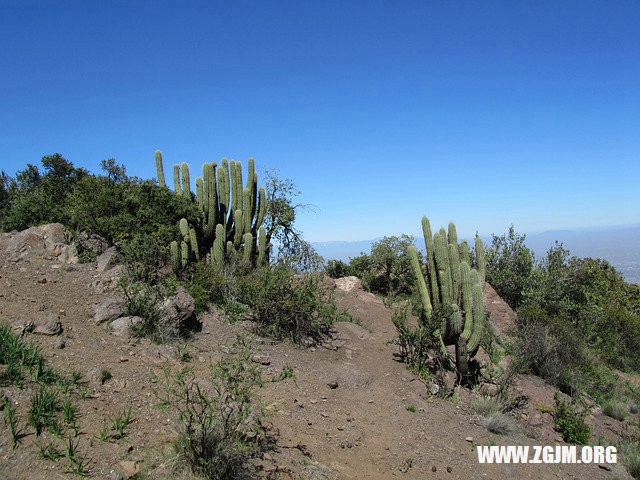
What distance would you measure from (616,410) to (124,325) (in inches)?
424

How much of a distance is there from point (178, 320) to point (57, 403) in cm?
352

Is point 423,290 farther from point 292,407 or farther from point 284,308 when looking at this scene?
point 292,407

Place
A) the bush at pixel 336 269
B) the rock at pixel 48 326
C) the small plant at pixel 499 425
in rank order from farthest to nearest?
1. the bush at pixel 336 269
2. the small plant at pixel 499 425
3. the rock at pixel 48 326

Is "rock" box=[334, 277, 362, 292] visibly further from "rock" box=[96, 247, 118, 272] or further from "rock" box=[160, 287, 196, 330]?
"rock" box=[96, 247, 118, 272]

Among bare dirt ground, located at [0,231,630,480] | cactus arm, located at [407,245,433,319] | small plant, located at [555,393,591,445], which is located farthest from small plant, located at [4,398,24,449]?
small plant, located at [555,393,591,445]

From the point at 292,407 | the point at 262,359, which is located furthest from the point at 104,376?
the point at 262,359

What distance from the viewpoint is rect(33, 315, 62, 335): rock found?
6.24 metres

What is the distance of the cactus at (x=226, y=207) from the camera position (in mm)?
13078

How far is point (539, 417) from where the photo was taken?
8.55 m

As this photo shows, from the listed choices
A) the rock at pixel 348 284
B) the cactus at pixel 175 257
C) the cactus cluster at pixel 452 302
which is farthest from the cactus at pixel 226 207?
the cactus cluster at pixel 452 302

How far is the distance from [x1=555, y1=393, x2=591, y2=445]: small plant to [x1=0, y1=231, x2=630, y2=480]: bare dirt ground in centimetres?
21

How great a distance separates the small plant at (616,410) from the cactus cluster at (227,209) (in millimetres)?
9456

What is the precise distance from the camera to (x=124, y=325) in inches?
293

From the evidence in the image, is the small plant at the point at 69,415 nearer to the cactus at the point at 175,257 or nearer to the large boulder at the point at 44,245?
the cactus at the point at 175,257
